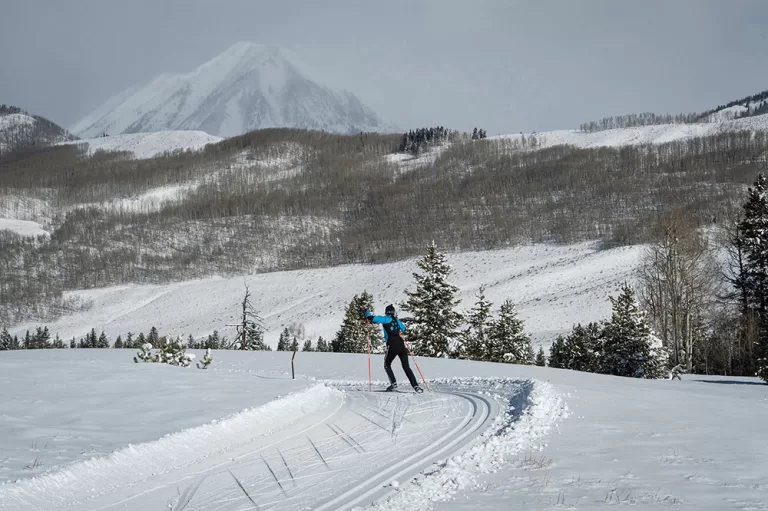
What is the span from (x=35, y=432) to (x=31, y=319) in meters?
132

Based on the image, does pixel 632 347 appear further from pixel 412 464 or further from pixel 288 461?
pixel 288 461

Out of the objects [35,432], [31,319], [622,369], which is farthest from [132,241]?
→ [35,432]

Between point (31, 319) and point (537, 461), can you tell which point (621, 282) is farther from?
point (31, 319)

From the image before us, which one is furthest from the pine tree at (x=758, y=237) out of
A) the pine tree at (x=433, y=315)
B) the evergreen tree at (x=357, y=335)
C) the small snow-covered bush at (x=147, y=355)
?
the small snow-covered bush at (x=147, y=355)

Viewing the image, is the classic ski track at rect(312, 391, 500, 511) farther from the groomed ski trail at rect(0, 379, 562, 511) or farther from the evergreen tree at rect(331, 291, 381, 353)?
the evergreen tree at rect(331, 291, 381, 353)

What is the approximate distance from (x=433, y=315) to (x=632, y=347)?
44.9 feet

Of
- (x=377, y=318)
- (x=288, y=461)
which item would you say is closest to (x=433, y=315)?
(x=377, y=318)

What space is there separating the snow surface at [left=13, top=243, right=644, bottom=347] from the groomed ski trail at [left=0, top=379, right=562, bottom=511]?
1995 inches

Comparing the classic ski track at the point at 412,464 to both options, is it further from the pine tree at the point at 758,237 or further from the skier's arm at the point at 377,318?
the pine tree at the point at 758,237

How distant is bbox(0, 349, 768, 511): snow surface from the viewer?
18.3 feet

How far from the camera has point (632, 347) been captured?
27.4 m

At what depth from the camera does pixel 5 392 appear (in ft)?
35.0

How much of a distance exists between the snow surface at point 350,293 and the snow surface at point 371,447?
163 feet

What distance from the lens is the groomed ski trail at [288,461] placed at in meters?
5.76
